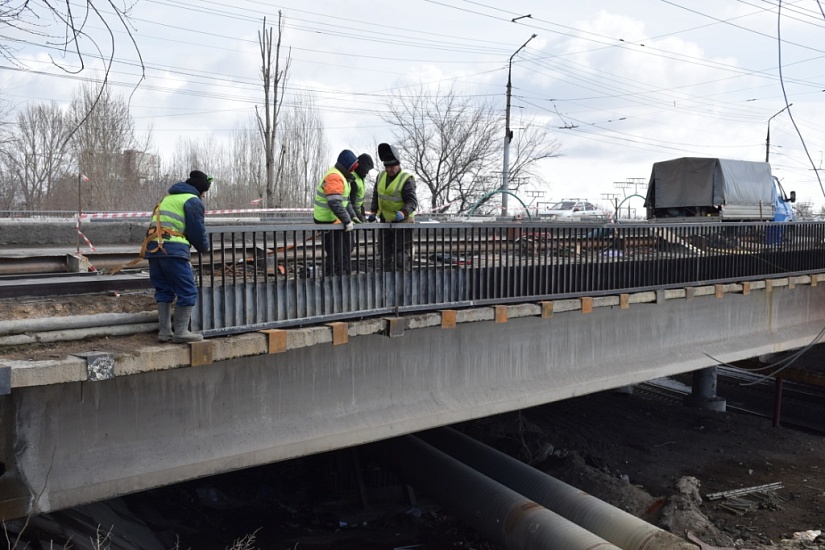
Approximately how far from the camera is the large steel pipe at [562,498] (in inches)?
362

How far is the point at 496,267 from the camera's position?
9.20 m

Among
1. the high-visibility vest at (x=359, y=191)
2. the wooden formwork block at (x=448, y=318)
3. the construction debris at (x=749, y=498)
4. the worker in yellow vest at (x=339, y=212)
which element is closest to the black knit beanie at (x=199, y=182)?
the worker in yellow vest at (x=339, y=212)

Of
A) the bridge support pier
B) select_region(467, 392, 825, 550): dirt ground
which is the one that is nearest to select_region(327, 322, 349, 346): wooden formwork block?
select_region(467, 392, 825, 550): dirt ground

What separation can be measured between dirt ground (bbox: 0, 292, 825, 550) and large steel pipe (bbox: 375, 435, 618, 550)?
0.87 m

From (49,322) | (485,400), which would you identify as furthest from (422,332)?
(49,322)

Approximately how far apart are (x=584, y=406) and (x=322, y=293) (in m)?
13.4

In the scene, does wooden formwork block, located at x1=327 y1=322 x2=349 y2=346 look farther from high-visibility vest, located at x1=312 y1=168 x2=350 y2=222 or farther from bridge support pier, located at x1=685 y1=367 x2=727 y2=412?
bridge support pier, located at x1=685 y1=367 x2=727 y2=412

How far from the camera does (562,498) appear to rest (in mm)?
10578

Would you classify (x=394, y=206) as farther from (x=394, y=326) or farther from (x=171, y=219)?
(x=171, y=219)

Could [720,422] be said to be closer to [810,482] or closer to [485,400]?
[810,482]

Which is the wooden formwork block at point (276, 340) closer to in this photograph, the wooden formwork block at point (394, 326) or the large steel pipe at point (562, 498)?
the wooden formwork block at point (394, 326)

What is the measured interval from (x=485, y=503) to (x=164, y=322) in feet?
20.8

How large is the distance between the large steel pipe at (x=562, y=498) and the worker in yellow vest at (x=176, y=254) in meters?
6.54

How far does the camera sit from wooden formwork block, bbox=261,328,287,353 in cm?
656
